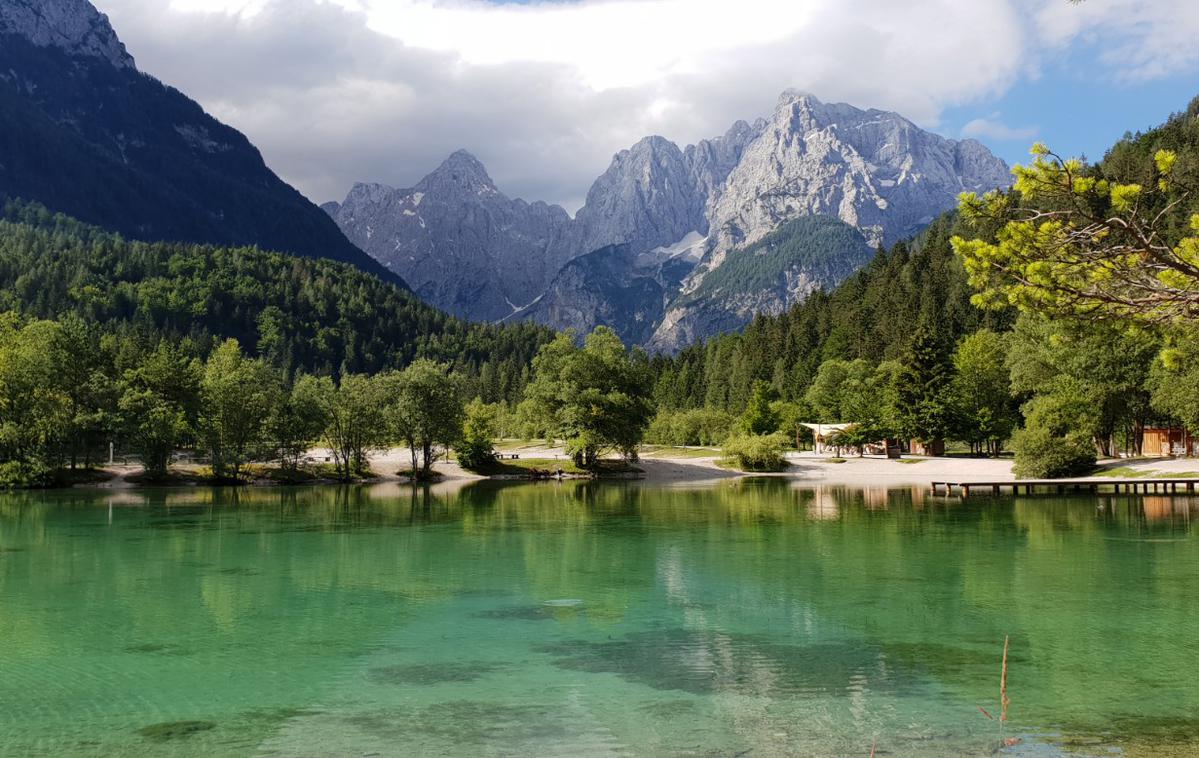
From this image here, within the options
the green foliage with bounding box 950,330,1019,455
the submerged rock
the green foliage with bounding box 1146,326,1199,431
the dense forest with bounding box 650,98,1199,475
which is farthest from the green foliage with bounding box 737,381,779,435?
the submerged rock

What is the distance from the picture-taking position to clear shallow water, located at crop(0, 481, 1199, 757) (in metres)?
14.5

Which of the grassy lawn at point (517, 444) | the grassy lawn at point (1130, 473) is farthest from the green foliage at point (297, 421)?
the grassy lawn at point (1130, 473)

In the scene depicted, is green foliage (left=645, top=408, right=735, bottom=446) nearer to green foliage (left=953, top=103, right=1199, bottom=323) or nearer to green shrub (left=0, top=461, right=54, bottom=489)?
green shrub (left=0, top=461, right=54, bottom=489)

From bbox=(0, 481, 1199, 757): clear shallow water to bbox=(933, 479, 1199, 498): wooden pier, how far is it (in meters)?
29.0

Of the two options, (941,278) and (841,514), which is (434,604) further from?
(941,278)

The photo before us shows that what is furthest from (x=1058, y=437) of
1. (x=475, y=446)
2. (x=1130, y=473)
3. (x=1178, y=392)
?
(x=475, y=446)

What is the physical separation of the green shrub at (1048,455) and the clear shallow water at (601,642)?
115 ft

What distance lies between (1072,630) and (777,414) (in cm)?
11510

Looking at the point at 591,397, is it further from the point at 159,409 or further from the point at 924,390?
the point at 924,390

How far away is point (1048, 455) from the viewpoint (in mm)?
76375

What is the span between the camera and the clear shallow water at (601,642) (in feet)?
47.6

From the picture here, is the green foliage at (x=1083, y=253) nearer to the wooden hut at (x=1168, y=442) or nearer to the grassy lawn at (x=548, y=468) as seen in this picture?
the grassy lawn at (x=548, y=468)

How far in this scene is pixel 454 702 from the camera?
16.2 metres

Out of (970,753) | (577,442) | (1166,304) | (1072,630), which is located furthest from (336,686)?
(577,442)
